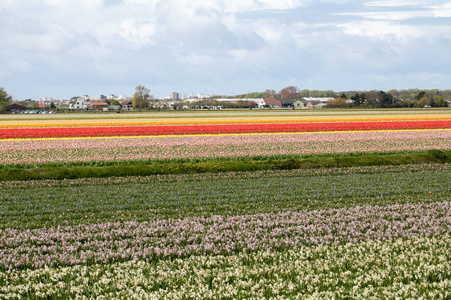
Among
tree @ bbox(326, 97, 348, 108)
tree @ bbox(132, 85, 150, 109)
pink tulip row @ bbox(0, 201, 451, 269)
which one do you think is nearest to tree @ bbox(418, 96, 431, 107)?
tree @ bbox(326, 97, 348, 108)

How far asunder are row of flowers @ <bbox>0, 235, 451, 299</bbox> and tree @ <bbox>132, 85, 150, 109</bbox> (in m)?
142

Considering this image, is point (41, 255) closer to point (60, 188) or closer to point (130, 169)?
point (60, 188)

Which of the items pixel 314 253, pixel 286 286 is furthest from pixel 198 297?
pixel 314 253

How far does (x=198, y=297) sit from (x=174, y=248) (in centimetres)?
276

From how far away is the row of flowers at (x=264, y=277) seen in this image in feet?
27.2

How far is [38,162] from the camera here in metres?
27.0

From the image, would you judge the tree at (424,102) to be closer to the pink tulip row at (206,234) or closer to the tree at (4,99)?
the tree at (4,99)

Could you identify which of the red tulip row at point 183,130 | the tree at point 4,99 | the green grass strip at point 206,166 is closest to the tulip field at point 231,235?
the green grass strip at point 206,166

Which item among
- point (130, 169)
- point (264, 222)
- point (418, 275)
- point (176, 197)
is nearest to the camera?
point (418, 275)

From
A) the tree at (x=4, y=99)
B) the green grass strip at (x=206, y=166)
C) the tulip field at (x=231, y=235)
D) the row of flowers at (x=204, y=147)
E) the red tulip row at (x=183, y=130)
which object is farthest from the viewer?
the tree at (x=4, y=99)

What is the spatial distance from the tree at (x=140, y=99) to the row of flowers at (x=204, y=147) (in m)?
114

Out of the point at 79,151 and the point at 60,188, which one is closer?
the point at 60,188

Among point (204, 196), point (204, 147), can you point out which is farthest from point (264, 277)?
point (204, 147)

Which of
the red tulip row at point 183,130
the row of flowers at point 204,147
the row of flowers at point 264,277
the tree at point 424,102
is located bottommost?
the row of flowers at point 264,277
